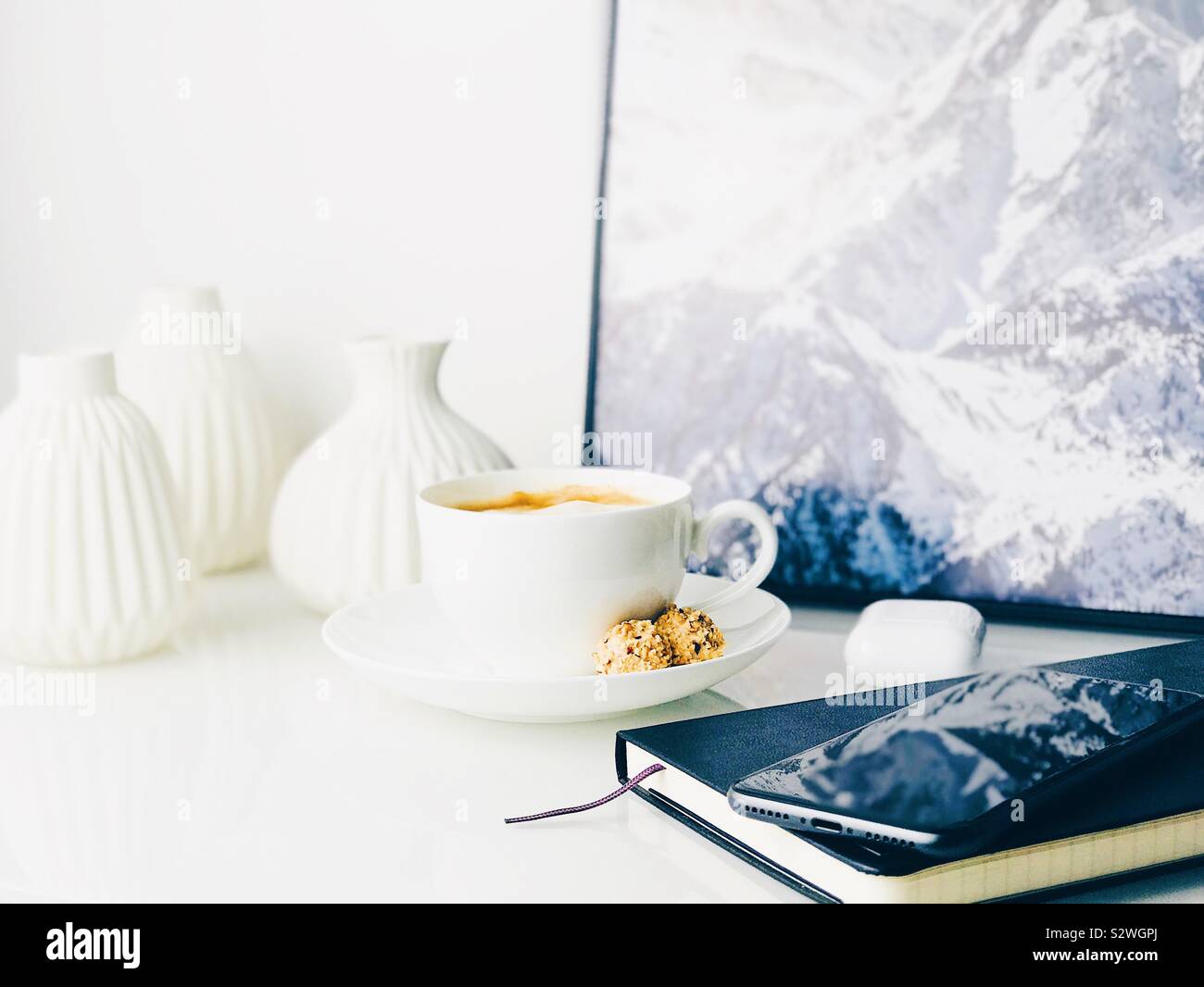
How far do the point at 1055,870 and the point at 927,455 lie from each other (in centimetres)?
41

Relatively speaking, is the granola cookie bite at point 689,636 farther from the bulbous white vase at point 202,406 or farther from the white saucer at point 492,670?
the bulbous white vase at point 202,406

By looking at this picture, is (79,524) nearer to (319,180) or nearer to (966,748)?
(319,180)

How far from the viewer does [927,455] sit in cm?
85

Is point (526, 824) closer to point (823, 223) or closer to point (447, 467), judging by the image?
point (447, 467)

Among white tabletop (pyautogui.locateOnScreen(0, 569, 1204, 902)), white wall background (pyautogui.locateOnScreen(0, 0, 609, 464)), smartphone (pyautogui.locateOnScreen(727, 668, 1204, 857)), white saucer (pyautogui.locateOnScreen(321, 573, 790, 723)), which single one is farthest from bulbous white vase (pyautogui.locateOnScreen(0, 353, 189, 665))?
smartphone (pyautogui.locateOnScreen(727, 668, 1204, 857))

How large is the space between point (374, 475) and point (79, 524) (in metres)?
0.19

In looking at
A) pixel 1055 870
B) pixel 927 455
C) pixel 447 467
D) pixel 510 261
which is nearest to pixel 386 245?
pixel 510 261

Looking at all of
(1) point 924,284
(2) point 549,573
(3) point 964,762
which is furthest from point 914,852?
(1) point 924,284

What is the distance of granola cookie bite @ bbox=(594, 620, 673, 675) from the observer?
652 mm

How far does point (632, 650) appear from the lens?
65 cm

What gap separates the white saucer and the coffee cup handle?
0.8 inches

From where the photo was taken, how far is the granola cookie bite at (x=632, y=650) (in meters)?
0.65

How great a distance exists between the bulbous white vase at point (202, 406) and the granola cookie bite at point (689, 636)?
0.46 metres

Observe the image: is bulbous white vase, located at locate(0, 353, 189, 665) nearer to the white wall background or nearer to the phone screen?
the white wall background
